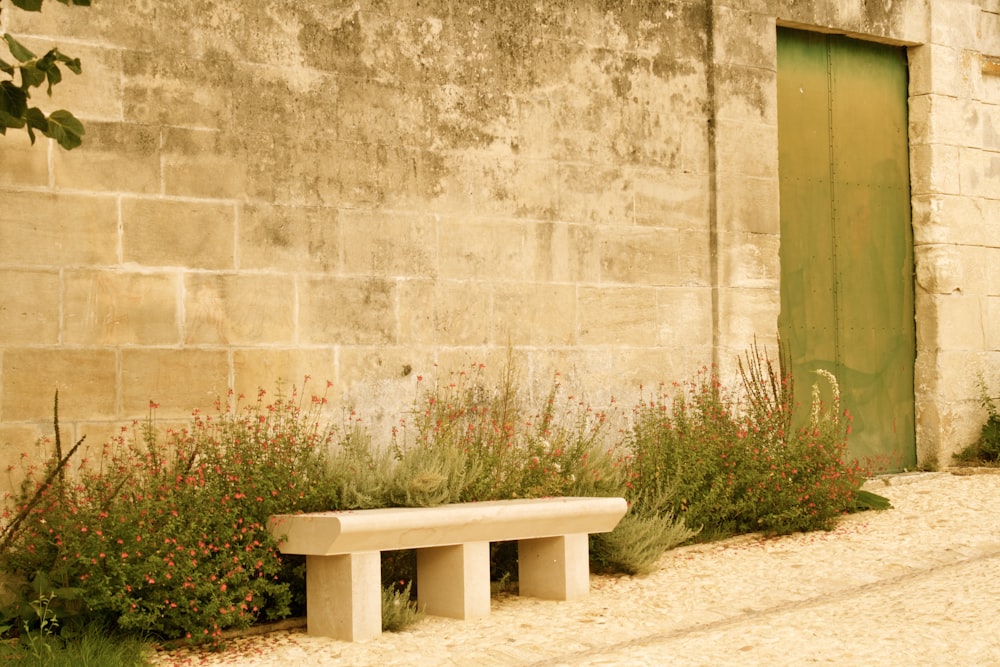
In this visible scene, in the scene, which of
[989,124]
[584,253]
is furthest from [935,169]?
[584,253]

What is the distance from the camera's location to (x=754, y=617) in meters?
5.48

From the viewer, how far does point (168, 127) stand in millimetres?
6215

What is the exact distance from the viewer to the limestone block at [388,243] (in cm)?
671

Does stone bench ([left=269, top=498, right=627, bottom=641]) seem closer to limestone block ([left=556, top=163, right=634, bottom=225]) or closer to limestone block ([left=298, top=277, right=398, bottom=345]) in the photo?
limestone block ([left=298, top=277, right=398, bottom=345])

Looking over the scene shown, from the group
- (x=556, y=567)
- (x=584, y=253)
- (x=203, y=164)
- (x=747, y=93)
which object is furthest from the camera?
(x=747, y=93)

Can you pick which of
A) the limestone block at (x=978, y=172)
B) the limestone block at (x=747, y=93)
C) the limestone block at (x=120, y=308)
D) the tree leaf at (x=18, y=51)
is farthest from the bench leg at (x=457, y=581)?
the limestone block at (x=978, y=172)

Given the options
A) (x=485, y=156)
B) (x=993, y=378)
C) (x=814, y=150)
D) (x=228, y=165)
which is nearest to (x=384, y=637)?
(x=228, y=165)

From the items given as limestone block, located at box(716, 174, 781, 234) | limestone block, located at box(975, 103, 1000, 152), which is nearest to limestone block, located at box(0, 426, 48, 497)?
limestone block, located at box(716, 174, 781, 234)

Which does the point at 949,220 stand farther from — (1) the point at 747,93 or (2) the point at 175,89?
(2) the point at 175,89

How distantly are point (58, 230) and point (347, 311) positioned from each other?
4.87 ft

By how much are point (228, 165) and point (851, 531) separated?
3831 mm

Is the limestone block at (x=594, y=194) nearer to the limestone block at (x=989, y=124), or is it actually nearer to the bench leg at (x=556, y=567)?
the bench leg at (x=556, y=567)

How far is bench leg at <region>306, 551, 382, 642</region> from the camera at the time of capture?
5.27 metres

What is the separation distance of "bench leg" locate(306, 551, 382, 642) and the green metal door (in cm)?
398
